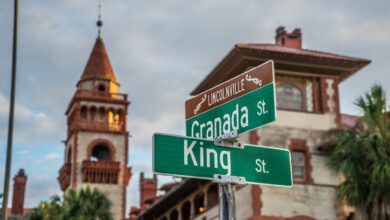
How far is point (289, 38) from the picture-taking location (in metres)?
42.1

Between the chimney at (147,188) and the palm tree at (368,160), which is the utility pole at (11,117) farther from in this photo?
the chimney at (147,188)

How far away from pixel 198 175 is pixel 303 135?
30.8 m

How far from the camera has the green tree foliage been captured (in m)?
53.9

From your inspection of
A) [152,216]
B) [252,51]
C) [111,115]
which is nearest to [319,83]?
[252,51]

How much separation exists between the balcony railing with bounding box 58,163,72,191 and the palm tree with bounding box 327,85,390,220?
53.4 m

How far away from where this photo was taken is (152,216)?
177 ft

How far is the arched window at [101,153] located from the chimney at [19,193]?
2193 cm

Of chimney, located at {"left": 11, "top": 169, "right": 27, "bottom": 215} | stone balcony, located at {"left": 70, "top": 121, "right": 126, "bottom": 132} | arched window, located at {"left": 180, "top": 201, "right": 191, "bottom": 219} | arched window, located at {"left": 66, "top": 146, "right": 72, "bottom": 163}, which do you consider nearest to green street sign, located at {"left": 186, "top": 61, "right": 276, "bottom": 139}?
arched window, located at {"left": 180, "top": 201, "right": 191, "bottom": 219}

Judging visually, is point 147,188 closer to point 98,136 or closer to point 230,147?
point 98,136

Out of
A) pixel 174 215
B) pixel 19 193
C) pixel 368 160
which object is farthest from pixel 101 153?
pixel 368 160

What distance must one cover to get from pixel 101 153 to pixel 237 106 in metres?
77.6

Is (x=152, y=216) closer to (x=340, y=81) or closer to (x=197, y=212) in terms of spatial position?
(x=197, y=212)

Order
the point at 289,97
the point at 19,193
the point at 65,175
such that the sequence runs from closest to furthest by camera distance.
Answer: the point at 289,97 < the point at 65,175 < the point at 19,193

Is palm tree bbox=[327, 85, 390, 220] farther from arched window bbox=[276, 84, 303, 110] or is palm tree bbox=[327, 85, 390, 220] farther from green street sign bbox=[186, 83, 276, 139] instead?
green street sign bbox=[186, 83, 276, 139]
